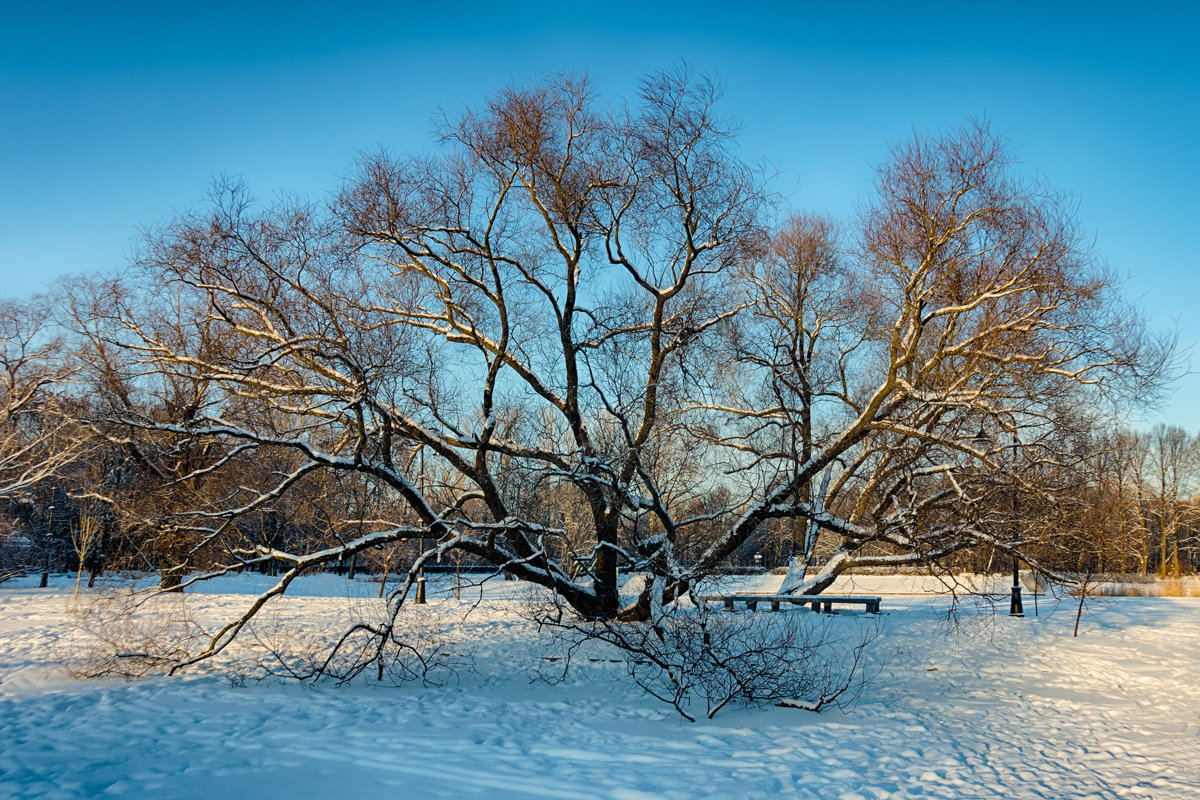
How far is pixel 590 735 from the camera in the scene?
25.4 ft

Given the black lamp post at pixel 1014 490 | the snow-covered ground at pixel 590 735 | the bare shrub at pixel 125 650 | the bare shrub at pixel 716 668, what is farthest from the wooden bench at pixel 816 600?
the bare shrub at pixel 125 650

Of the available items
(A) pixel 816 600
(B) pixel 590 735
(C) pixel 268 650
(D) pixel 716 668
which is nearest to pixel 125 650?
(C) pixel 268 650

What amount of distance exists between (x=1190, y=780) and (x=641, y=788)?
5.22m

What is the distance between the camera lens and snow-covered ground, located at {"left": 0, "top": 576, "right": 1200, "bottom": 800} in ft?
19.5

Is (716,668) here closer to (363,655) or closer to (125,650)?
(363,655)

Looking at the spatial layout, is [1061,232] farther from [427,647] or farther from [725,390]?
[427,647]

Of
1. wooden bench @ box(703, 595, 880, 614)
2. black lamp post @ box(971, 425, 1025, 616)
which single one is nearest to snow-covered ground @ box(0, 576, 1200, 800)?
black lamp post @ box(971, 425, 1025, 616)

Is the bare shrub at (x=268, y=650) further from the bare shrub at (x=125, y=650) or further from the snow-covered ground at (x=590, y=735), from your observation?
the snow-covered ground at (x=590, y=735)

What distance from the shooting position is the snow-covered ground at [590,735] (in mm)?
5953

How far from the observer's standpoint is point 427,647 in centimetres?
1151

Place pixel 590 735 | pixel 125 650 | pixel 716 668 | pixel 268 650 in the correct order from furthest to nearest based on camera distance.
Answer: pixel 268 650
pixel 125 650
pixel 716 668
pixel 590 735

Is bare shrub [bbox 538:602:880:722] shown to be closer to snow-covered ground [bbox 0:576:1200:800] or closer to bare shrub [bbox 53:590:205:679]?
snow-covered ground [bbox 0:576:1200:800]

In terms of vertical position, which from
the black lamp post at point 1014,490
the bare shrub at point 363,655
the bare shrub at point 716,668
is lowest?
the bare shrub at point 363,655

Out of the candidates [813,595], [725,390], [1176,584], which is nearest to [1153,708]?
[813,595]
